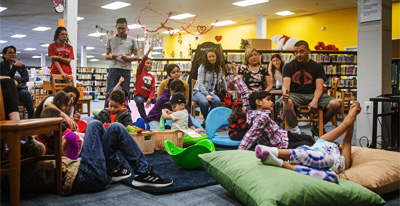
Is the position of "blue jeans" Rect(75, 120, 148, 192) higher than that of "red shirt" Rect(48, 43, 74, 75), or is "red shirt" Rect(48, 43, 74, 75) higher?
"red shirt" Rect(48, 43, 74, 75)

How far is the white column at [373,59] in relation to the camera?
389cm

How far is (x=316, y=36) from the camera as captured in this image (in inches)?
436

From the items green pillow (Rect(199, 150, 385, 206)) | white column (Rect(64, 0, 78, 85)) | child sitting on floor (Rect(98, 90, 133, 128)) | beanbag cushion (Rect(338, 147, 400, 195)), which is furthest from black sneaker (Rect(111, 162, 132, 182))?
white column (Rect(64, 0, 78, 85))

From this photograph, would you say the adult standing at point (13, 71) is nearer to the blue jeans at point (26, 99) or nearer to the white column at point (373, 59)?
the blue jeans at point (26, 99)

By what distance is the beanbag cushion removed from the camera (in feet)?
6.38

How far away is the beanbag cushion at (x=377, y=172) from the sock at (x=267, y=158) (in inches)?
20.0

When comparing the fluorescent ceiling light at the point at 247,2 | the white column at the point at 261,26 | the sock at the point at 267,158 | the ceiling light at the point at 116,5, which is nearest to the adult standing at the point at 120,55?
the sock at the point at 267,158

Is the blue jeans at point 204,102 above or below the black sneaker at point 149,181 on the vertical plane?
above

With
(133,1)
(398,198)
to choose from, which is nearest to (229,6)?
(133,1)

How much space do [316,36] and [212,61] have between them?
7595mm

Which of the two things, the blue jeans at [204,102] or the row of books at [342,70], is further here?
the row of books at [342,70]

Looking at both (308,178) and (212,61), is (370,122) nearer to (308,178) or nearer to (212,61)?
(212,61)

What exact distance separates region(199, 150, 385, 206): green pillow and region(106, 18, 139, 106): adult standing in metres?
3.08

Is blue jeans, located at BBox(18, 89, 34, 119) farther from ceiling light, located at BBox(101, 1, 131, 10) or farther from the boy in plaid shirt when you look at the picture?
ceiling light, located at BBox(101, 1, 131, 10)
